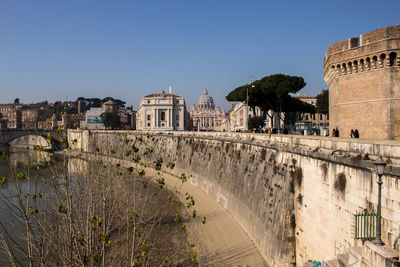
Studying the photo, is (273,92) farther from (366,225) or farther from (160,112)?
(160,112)

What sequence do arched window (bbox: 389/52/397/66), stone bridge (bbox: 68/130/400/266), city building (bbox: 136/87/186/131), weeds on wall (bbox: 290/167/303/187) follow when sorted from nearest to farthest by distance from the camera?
1. stone bridge (bbox: 68/130/400/266)
2. weeds on wall (bbox: 290/167/303/187)
3. arched window (bbox: 389/52/397/66)
4. city building (bbox: 136/87/186/131)

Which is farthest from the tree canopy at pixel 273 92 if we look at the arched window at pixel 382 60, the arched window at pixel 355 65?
the arched window at pixel 382 60

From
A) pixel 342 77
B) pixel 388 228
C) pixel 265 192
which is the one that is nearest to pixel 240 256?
pixel 265 192

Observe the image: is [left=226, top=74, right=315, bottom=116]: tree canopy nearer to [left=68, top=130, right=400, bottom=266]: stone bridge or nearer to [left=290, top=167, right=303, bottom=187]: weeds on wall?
[left=68, top=130, right=400, bottom=266]: stone bridge

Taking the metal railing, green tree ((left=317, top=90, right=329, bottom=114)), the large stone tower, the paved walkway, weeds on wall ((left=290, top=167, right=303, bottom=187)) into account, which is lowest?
the paved walkway

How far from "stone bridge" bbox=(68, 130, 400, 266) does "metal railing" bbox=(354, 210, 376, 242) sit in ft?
0.86

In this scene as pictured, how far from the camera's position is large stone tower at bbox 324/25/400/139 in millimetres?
15805

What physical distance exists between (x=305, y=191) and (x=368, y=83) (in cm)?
803

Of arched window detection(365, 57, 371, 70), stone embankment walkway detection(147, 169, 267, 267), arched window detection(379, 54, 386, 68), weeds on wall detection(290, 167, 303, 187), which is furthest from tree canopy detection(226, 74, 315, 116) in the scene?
weeds on wall detection(290, 167, 303, 187)

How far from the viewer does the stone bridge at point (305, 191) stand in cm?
877

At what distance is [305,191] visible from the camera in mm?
13203

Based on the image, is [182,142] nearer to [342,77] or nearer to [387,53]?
[342,77]

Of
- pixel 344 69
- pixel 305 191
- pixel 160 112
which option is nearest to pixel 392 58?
pixel 344 69

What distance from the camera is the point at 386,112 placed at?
16.3 m
